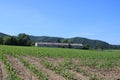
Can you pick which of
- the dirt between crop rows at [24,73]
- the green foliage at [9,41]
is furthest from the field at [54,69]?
the green foliage at [9,41]

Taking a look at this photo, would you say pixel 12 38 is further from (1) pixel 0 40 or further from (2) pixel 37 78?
(2) pixel 37 78

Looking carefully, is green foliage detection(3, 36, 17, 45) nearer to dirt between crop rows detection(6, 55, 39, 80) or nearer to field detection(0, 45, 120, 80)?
field detection(0, 45, 120, 80)

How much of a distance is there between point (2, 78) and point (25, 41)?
107425mm

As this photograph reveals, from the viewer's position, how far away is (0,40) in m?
122

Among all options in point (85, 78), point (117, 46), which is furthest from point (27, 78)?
point (117, 46)

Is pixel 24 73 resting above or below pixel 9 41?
below

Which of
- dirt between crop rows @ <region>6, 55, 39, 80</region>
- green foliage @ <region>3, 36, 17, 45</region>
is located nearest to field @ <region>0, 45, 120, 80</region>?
dirt between crop rows @ <region>6, 55, 39, 80</region>

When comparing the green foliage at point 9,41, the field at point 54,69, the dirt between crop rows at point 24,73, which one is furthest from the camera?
the green foliage at point 9,41

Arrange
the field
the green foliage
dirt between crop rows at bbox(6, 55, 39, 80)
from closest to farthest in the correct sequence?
dirt between crop rows at bbox(6, 55, 39, 80), the field, the green foliage

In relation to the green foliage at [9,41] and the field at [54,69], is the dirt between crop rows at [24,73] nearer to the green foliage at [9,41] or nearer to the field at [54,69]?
the field at [54,69]

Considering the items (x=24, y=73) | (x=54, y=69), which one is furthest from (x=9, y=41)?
(x=24, y=73)

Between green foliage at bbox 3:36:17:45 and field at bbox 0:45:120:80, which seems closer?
field at bbox 0:45:120:80

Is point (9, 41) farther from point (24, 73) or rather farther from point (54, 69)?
point (24, 73)

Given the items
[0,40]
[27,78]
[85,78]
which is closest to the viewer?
[27,78]
